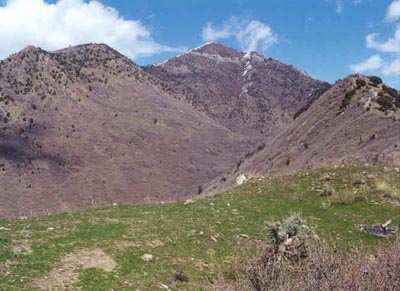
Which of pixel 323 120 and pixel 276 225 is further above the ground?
pixel 323 120

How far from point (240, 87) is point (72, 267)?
158 m

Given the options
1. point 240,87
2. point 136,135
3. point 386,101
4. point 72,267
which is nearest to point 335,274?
point 72,267

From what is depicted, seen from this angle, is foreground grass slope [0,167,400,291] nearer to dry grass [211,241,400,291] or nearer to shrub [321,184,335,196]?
shrub [321,184,335,196]

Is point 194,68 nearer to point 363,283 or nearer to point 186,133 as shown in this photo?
point 186,133

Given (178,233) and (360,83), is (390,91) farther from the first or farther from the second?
(178,233)

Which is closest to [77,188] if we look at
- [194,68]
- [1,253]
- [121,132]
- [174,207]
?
[121,132]

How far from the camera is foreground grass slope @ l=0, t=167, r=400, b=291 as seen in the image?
8750 millimetres

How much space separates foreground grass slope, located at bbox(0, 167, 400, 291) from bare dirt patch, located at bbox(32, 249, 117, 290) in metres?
0.02

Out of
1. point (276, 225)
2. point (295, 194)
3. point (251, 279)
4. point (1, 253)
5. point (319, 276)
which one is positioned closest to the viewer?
point (319, 276)

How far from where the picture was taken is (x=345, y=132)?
128 ft

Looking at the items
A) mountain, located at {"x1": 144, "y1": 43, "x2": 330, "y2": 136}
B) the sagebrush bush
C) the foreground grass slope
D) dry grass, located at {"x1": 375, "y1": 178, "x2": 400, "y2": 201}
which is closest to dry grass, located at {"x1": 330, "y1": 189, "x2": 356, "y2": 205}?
the foreground grass slope

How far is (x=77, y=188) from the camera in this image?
60.7 m

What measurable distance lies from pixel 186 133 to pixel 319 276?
3496 inches

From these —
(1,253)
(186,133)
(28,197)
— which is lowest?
(28,197)
